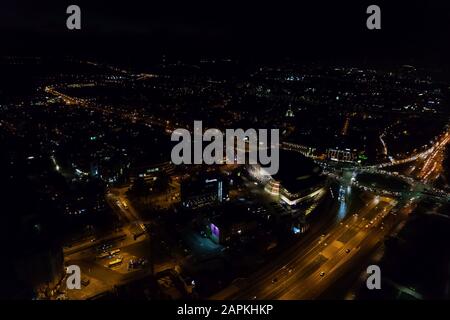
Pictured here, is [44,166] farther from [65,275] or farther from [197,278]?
[197,278]

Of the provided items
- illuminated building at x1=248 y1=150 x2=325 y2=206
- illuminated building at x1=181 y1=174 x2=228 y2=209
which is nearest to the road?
illuminated building at x1=248 y1=150 x2=325 y2=206

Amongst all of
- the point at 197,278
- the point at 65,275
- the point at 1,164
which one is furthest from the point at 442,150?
the point at 1,164

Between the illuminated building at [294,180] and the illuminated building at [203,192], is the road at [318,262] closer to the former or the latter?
the illuminated building at [294,180]

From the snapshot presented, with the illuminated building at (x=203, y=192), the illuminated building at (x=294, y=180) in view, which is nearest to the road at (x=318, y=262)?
the illuminated building at (x=294, y=180)

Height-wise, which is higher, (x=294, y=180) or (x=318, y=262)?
(x=294, y=180)

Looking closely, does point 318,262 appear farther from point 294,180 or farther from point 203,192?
point 203,192

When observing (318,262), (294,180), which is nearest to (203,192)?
(294,180)

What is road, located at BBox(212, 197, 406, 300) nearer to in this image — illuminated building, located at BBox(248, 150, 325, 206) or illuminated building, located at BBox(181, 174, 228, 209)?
illuminated building, located at BBox(248, 150, 325, 206)

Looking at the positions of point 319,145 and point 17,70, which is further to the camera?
point 17,70

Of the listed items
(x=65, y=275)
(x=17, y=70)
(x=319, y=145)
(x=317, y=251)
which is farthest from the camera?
(x=17, y=70)

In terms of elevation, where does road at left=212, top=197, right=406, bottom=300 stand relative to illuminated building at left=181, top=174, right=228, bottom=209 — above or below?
below
